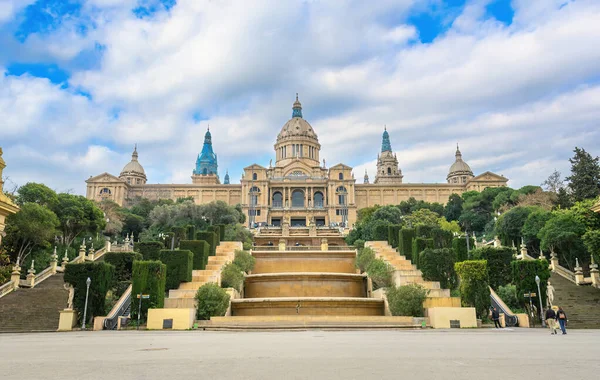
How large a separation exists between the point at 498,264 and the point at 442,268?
4.50 metres

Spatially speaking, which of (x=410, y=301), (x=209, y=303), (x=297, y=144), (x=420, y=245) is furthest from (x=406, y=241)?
(x=297, y=144)

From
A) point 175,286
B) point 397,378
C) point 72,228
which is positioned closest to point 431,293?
point 175,286

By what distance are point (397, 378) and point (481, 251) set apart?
82.8 feet

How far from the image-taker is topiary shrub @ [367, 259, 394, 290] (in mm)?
26844

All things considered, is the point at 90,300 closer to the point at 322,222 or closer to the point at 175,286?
the point at 175,286

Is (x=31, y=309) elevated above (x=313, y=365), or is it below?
below

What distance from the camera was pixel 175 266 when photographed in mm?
26141

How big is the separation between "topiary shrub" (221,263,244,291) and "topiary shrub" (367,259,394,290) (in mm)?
7563

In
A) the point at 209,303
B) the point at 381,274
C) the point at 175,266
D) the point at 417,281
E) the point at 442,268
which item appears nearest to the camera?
the point at 209,303

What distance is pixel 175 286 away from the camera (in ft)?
85.9

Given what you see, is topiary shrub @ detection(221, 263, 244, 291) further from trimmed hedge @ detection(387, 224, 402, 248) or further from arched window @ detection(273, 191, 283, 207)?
arched window @ detection(273, 191, 283, 207)

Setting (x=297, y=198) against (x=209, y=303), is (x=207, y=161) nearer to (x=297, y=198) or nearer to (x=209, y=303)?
(x=297, y=198)

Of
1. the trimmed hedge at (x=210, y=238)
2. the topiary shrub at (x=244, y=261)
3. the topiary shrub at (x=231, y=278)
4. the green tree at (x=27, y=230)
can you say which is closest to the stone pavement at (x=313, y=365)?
the topiary shrub at (x=231, y=278)

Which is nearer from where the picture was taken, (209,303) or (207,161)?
(209,303)
